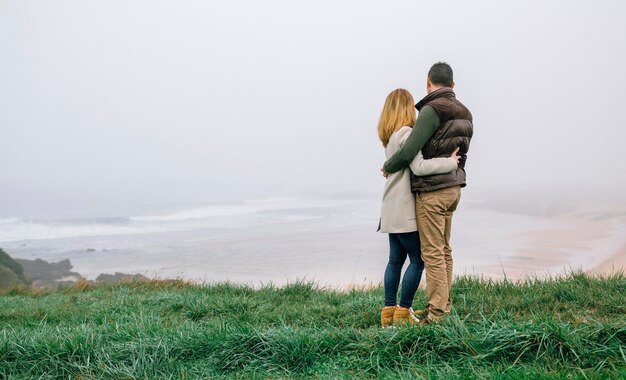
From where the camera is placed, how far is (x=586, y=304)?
5496 millimetres

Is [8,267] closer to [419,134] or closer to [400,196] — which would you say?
[400,196]

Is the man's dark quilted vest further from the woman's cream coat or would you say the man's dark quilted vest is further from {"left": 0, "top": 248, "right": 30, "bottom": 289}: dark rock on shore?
{"left": 0, "top": 248, "right": 30, "bottom": 289}: dark rock on shore

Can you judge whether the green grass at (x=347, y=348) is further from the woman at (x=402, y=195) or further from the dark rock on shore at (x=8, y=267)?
the dark rock on shore at (x=8, y=267)

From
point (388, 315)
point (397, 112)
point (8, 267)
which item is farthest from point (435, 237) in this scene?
point (8, 267)

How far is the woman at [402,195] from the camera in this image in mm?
4707

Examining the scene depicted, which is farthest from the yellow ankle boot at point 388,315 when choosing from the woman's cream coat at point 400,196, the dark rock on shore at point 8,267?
the dark rock on shore at point 8,267

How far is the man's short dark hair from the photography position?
4863 millimetres

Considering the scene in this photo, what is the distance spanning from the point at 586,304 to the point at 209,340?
3.68m

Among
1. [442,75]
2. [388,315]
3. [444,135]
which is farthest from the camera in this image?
[388,315]

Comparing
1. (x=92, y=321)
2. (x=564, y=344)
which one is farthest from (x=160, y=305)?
(x=564, y=344)

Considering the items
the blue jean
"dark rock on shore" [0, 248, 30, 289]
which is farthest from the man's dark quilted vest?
"dark rock on shore" [0, 248, 30, 289]

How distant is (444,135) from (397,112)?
44 cm

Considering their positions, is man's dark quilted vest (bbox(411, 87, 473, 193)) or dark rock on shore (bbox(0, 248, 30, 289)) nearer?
man's dark quilted vest (bbox(411, 87, 473, 193))

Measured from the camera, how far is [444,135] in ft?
15.6
